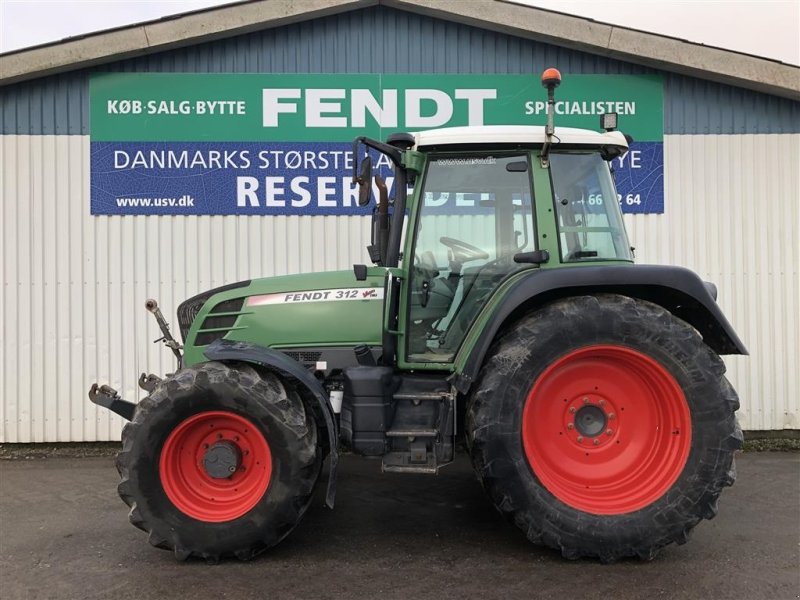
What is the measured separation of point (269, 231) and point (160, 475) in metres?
3.19

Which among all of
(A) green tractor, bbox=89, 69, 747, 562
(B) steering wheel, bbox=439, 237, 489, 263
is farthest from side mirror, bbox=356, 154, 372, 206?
(B) steering wheel, bbox=439, 237, 489, 263

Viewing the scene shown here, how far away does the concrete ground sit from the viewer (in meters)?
2.95

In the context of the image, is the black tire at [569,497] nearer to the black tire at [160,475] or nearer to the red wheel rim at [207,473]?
the black tire at [160,475]

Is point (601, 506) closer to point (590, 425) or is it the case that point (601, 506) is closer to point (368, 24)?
point (590, 425)

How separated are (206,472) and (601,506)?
2.23 meters

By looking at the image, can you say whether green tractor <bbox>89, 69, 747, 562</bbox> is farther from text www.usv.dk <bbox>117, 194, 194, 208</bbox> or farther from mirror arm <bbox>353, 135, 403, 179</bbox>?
text www.usv.dk <bbox>117, 194, 194, 208</bbox>

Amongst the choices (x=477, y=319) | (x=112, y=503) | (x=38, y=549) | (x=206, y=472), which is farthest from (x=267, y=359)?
(x=112, y=503)

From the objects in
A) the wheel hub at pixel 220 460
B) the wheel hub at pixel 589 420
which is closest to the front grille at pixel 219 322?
the wheel hub at pixel 220 460

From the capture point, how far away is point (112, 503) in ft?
14.3

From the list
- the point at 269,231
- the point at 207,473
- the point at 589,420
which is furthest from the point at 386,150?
the point at 269,231

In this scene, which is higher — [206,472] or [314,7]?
[314,7]

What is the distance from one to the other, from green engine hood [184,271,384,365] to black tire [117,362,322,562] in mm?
608

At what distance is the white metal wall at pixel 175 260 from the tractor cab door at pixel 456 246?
2.31 meters

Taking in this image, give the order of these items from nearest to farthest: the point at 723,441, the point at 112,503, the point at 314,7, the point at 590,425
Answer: the point at 723,441, the point at 590,425, the point at 112,503, the point at 314,7
